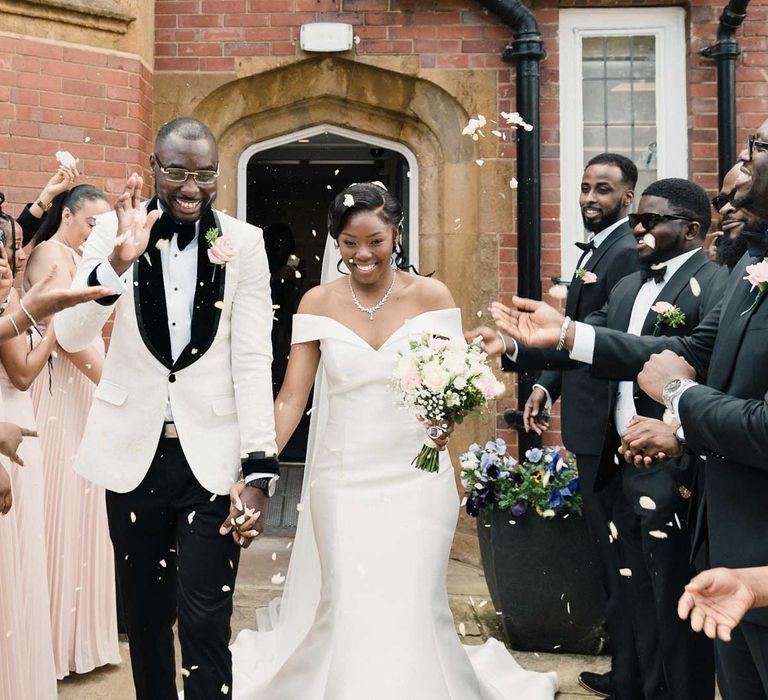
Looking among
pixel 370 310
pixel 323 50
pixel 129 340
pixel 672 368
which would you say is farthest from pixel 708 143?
pixel 129 340

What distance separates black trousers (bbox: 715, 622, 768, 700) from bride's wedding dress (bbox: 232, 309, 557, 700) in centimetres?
158

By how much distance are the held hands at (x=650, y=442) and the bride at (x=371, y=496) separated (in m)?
1.23

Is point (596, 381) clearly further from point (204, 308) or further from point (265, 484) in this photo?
point (204, 308)

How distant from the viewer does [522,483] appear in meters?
5.09

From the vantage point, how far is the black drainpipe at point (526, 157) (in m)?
6.41

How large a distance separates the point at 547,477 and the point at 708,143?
284 centimetres

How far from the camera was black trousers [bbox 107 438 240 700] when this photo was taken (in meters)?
3.30

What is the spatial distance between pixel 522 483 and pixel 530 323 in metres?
1.93

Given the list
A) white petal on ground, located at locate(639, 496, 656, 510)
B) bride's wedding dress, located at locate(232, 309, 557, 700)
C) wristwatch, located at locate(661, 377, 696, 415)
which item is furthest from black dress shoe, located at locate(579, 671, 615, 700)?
wristwatch, located at locate(661, 377, 696, 415)

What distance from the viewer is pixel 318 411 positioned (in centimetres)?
462

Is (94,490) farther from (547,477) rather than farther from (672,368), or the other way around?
(672,368)

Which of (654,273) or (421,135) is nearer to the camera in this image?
(654,273)

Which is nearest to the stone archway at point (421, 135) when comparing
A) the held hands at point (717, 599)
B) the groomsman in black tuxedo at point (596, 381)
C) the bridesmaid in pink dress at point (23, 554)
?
the groomsman in black tuxedo at point (596, 381)

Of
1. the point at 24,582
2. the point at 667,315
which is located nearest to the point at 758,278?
the point at 667,315
